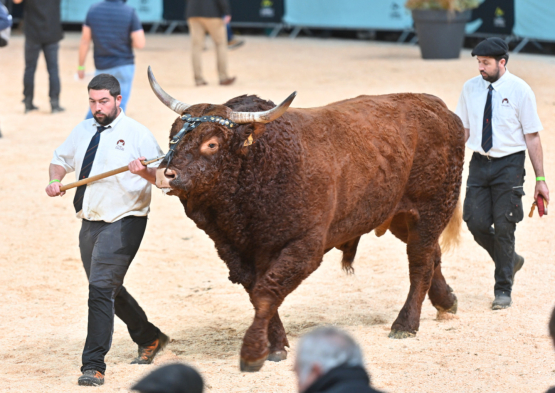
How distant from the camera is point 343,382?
7.84 ft

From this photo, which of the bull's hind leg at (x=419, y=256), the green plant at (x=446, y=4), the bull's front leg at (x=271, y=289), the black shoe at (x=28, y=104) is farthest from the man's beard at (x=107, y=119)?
the green plant at (x=446, y=4)

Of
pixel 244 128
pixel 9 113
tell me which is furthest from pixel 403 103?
pixel 9 113

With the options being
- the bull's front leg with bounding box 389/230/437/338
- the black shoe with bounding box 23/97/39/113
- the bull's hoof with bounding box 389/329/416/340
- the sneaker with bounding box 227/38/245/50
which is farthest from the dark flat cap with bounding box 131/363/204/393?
the sneaker with bounding box 227/38/245/50

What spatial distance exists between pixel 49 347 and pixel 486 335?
3.25 m

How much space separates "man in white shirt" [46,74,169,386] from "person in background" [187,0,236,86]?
30.7ft

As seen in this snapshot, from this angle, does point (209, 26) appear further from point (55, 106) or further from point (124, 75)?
point (124, 75)

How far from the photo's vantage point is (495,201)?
251 inches

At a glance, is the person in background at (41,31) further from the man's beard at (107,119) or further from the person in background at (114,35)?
the man's beard at (107,119)

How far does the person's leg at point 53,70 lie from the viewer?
1277 cm

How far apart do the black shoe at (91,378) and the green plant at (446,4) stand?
36.9 ft

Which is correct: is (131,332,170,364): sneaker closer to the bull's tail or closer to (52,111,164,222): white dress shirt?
(52,111,164,222): white dress shirt

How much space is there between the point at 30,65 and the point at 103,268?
876cm

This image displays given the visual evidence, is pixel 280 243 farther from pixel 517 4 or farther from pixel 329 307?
pixel 517 4

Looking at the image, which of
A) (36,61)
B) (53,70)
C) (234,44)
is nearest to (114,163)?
(53,70)
